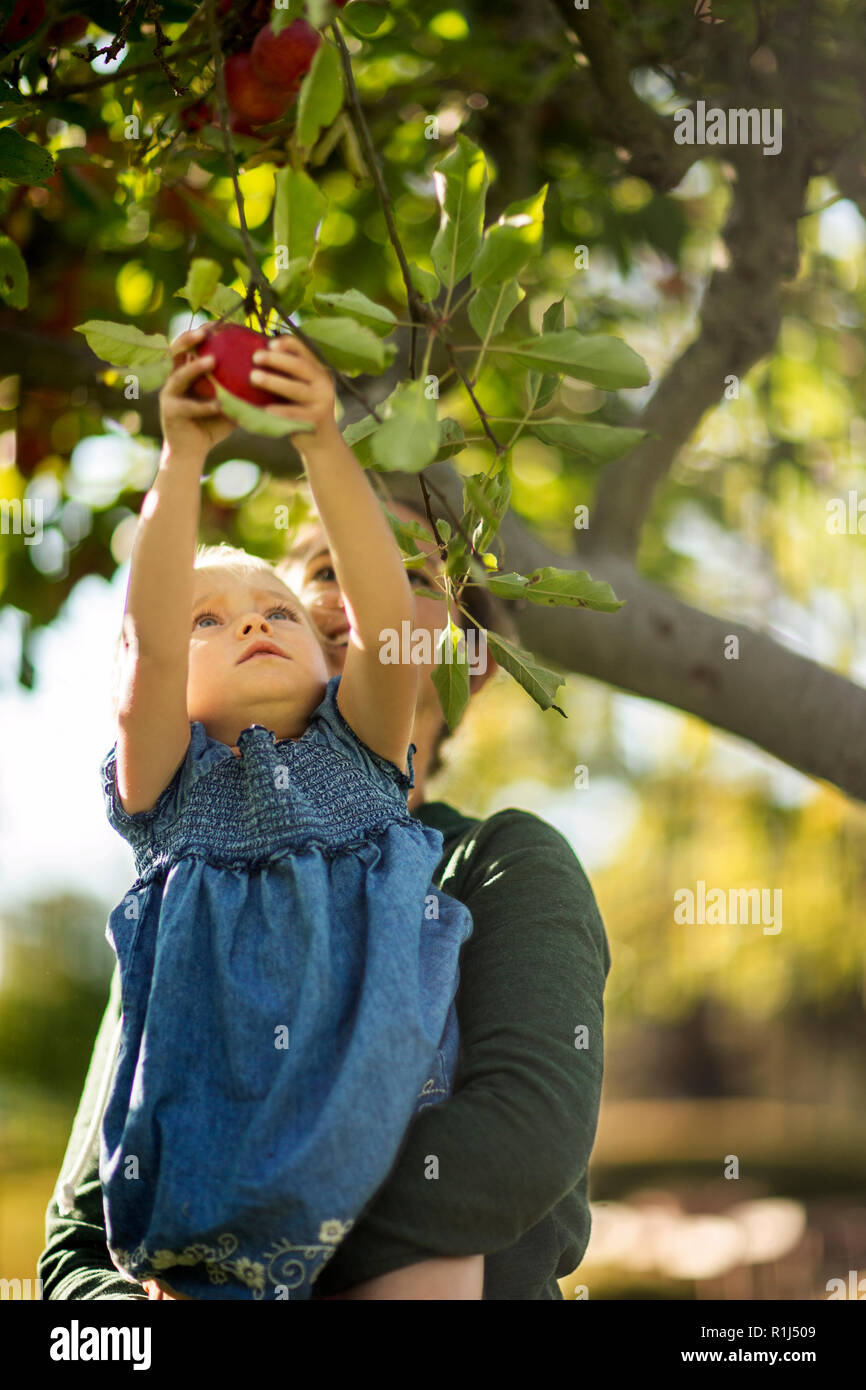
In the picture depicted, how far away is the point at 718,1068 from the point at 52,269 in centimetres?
1228

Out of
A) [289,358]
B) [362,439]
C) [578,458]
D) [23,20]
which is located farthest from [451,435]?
[578,458]

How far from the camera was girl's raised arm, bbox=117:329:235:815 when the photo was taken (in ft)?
2.89

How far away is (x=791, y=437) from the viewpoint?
3.64 m

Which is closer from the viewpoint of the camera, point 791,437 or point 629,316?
point 629,316

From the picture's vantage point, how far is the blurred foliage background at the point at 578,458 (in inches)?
74.8

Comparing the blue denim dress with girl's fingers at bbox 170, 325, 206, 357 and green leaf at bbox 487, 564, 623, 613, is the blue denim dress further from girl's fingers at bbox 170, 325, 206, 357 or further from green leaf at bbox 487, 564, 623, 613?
girl's fingers at bbox 170, 325, 206, 357

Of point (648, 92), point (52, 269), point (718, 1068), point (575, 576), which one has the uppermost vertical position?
point (648, 92)

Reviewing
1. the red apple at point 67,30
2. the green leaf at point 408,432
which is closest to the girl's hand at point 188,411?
the green leaf at point 408,432

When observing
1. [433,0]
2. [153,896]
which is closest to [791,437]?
[433,0]

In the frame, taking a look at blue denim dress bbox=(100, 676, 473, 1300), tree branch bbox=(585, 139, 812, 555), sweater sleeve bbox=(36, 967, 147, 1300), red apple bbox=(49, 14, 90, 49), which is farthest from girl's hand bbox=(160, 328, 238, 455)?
tree branch bbox=(585, 139, 812, 555)

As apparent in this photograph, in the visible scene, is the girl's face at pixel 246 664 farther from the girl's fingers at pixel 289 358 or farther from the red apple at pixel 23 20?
the red apple at pixel 23 20

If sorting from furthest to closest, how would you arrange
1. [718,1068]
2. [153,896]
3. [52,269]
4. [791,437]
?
[718,1068] → [791,437] → [52,269] → [153,896]

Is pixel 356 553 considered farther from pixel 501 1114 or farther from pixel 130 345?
pixel 501 1114

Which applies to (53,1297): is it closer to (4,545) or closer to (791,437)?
(4,545)
